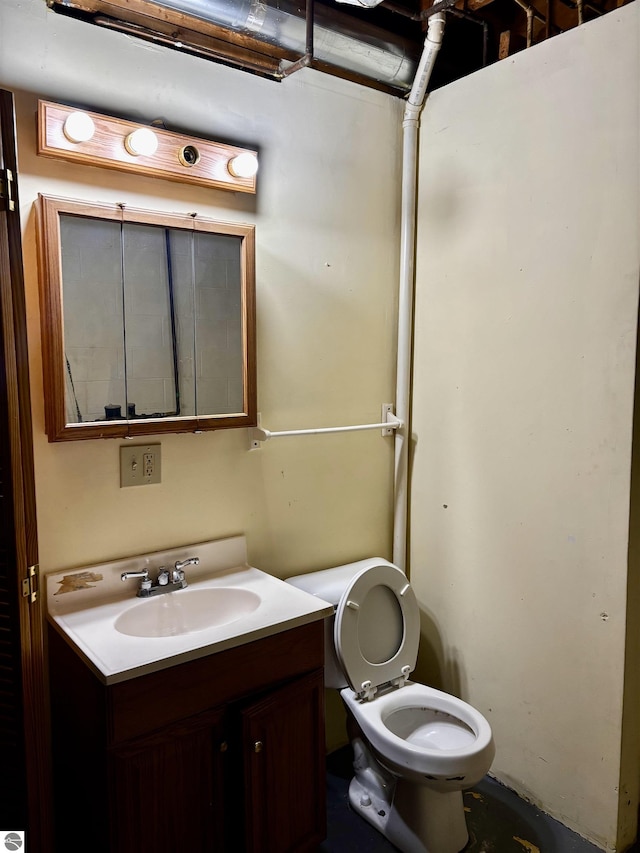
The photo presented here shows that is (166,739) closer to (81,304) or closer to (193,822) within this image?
(193,822)

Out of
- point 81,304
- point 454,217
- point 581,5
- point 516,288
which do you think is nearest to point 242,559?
point 81,304

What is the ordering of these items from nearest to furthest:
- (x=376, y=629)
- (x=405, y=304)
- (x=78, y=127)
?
(x=78, y=127), (x=376, y=629), (x=405, y=304)

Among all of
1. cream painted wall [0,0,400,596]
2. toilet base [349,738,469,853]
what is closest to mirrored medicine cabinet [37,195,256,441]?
cream painted wall [0,0,400,596]

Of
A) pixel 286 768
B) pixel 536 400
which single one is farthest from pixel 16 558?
pixel 536 400

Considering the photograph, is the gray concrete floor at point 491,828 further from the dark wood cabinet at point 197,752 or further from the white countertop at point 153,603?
the white countertop at point 153,603

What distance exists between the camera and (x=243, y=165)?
1859 mm

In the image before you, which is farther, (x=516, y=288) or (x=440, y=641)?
(x=440, y=641)

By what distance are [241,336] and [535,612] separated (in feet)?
4.18

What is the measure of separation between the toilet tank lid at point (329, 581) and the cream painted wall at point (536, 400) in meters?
0.36

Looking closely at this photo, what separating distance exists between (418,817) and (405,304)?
1679 mm

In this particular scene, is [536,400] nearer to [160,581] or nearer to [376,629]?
[376,629]

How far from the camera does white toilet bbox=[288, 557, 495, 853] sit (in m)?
1.71

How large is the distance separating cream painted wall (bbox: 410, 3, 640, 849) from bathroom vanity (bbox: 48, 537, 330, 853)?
729 millimetres

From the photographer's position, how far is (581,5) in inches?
73.9
